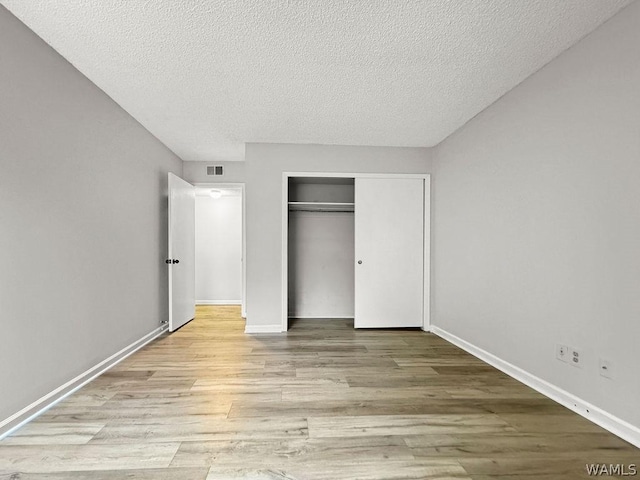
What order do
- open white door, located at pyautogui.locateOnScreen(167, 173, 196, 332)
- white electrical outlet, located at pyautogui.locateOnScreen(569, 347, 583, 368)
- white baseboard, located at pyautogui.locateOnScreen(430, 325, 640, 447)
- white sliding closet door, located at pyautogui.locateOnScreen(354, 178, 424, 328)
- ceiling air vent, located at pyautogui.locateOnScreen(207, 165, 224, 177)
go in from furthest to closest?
1. ceiling air vent, located at pyautogui.locateOnScreen(207, 165, 224, 177)
2. white sliding closet door, located at pyautogui.locateOnScreen(354, 178, 424, 328)
3. open white door, located at pyautogui.locateOnScreen(167, 173, 196, 332)
4. white electrical outlet, located at pyautogui.locateOnScreen(569, 347, 583, 368)
5. white baseboard, located at pyautogui.locateOnScreen(430, 325, 640, 447)

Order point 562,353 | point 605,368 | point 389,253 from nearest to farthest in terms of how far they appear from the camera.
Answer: point 605,368, point 562,353, point 389,253

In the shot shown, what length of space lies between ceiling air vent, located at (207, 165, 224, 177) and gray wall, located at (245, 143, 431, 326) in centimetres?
111

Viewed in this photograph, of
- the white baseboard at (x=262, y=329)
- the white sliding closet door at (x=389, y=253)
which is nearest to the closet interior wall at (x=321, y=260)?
the white sliding closet door at (x=389, y=253)

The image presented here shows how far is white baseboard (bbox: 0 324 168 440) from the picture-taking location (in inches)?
73.1

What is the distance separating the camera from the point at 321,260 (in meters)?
5.08

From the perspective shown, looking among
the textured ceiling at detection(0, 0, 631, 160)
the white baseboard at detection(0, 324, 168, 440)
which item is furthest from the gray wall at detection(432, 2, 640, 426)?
the white baseboard at detection(0, 324, 168, 440)

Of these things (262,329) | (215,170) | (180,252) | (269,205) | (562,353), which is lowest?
(262,329)

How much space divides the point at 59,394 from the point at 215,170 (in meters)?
3.56

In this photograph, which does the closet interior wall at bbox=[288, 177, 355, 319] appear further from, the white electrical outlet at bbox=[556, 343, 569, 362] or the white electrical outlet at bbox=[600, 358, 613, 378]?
the white electrical outlet at bbox=[600, 358, 613, 378]

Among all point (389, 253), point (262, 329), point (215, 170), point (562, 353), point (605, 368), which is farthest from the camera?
point (215, 170)

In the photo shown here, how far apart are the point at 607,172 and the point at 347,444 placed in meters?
2.18

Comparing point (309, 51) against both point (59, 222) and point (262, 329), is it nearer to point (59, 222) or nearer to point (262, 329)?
point (59, 222)

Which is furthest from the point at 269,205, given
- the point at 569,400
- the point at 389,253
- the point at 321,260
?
the point at 569,400

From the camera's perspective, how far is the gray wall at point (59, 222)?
1.89m
